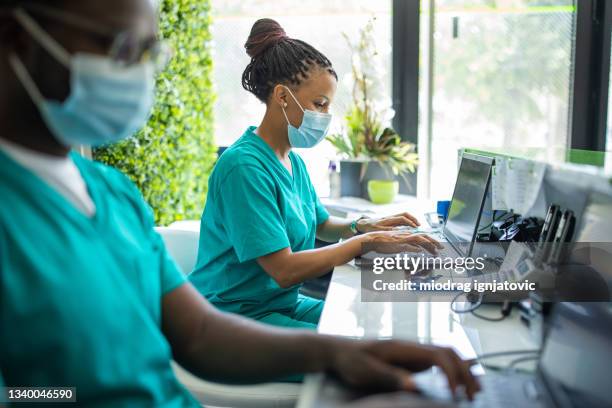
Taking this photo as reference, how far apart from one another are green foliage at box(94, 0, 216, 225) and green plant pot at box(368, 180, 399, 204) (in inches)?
35.7

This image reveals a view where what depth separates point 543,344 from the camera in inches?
37.7

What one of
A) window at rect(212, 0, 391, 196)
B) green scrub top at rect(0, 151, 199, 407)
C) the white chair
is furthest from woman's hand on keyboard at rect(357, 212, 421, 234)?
window at rect(212, 0, 391, 196)

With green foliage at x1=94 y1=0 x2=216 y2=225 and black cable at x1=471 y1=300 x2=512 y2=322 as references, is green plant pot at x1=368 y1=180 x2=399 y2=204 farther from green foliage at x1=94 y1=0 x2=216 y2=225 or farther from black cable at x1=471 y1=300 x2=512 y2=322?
black cable at x1=471 y1=300 x2=512 y2=322

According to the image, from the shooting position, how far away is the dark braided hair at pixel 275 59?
1.63 m

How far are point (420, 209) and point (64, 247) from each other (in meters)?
1.80

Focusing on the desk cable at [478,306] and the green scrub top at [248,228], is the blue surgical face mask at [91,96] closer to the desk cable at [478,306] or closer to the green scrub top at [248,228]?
the green scrub top at [248,228]

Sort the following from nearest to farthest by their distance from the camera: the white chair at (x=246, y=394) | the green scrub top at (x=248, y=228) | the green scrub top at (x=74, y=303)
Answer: the green scrub top at (x=74, y=303)
the white chair at (x=246, y=394)
the green scrub top at (x=248, y=228)

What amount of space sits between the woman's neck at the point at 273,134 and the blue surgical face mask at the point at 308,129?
2 cm

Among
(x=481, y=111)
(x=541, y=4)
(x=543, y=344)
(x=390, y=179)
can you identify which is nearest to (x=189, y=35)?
(x=390, y=179)

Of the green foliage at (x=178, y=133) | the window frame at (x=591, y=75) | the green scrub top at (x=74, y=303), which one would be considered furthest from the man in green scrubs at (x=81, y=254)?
the window frame at (x=591, y=75)

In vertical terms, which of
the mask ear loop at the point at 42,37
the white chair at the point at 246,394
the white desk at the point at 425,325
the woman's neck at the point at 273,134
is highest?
the mask ear loop at the point at 42,37

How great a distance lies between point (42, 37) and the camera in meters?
0.74

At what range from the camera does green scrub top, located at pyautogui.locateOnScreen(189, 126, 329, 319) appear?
54.2 inches

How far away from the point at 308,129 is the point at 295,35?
1.41 metres
